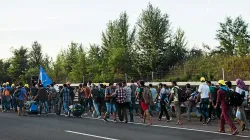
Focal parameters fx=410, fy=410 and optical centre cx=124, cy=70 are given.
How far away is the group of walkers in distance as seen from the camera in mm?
13867

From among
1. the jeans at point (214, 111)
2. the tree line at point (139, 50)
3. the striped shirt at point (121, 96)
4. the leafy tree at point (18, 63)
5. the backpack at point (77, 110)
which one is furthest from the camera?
the leafy tree at point (18, 63)

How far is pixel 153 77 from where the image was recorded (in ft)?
114

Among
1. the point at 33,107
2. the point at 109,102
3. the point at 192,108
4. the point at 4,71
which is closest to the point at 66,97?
the point at 33,107

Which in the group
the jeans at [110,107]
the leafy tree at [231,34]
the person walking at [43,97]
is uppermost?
the leafy tree at [231,34]

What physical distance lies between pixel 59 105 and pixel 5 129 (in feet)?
22.4

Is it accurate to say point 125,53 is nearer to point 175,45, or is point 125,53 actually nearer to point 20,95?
point 175,45

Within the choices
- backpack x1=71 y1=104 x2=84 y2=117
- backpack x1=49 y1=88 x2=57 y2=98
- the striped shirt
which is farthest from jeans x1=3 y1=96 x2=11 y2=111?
the striped shirt

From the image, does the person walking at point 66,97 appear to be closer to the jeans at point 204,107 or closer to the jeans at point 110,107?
the jeans at point 110,107

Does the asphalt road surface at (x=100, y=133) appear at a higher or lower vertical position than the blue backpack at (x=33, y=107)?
lower

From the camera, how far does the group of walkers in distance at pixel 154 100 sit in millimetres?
13867

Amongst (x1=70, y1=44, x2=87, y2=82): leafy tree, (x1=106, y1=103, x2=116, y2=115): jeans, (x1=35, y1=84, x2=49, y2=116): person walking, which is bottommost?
(x1=106, y1=103, x2=116, y2=115): jeans

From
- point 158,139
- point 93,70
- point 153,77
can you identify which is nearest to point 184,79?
point 153,77

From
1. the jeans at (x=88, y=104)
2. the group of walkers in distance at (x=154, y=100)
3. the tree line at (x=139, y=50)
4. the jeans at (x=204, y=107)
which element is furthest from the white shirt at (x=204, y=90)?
the tree line at (x=139, y=50)

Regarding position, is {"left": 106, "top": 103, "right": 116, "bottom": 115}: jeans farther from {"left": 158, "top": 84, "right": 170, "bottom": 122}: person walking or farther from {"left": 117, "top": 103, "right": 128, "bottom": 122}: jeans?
{"left": 158, "top": 84, "right": 170, "bottom": 122}: person walking
